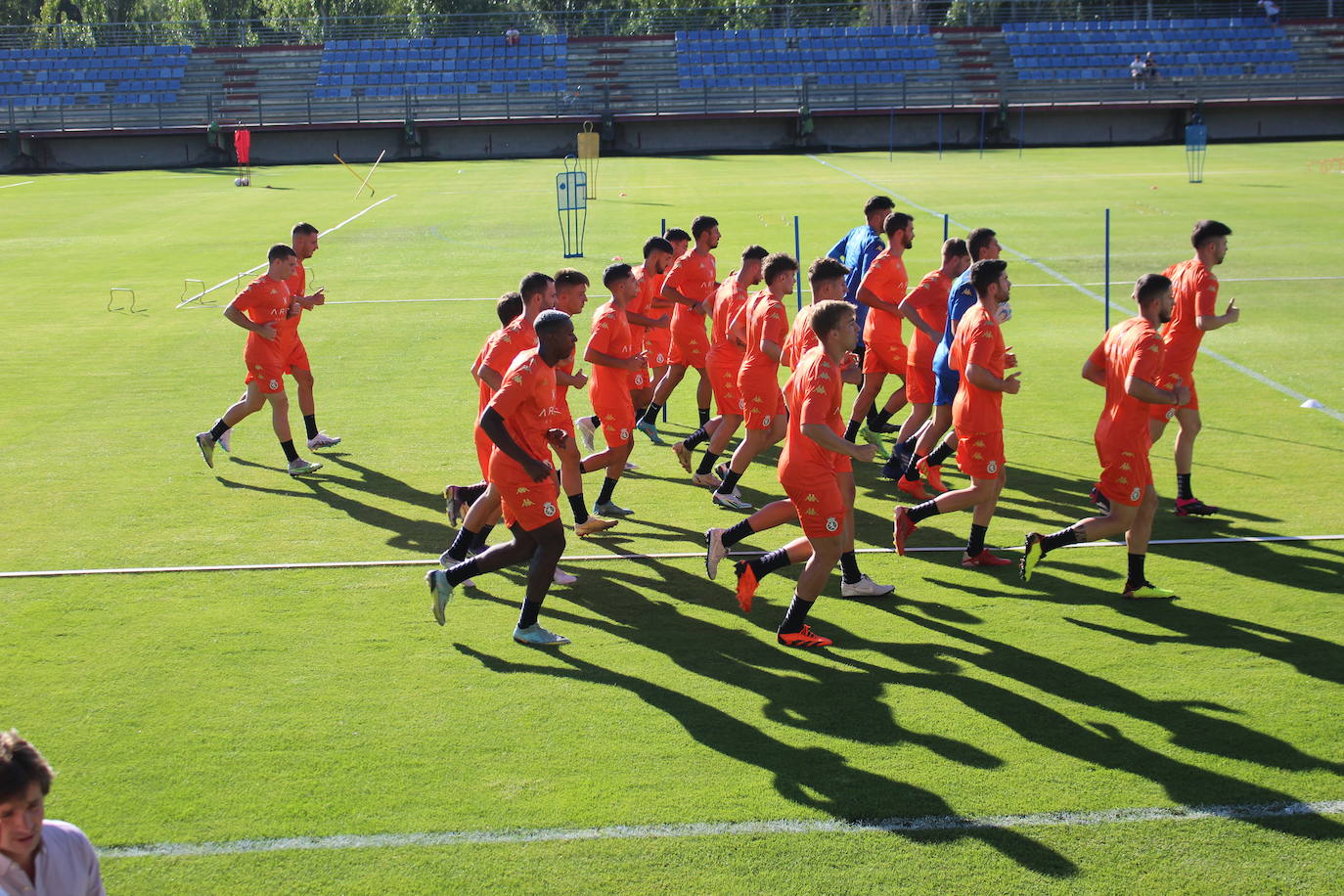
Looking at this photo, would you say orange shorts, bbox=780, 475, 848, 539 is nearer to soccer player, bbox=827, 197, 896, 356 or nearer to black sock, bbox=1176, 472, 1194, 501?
black sock, bbox=1176, 472, 1194, 501

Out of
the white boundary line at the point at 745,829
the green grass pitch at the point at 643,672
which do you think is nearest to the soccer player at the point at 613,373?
the green grass pitch at the point at 643,672

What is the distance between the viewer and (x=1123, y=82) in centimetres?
5309

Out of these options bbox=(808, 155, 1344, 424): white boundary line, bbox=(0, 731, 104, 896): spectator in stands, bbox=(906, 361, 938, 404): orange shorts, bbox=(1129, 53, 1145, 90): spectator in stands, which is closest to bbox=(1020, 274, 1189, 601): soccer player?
bbox=(906, 361, 938, 404): orange shorts

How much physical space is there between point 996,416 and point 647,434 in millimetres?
4752

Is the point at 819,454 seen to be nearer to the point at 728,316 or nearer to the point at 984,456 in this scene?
the point at 984,456

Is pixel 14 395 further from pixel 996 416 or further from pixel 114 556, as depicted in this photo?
pixel 996 416

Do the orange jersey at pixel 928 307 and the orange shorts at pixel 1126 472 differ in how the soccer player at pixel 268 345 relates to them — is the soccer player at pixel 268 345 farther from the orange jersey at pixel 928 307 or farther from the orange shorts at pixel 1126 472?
the orange shorts at pixel 1126 472

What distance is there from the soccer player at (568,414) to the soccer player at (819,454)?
1.30 meters

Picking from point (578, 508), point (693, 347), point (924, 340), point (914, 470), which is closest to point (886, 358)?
point (924, 340)

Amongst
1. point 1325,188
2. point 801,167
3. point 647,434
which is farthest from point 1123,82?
point 647,434

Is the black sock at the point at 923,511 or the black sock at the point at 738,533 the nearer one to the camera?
the black sock at the point at 738,533

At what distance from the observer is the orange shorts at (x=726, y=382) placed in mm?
10273

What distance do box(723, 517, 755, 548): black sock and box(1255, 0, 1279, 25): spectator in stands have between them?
59788 millimetres

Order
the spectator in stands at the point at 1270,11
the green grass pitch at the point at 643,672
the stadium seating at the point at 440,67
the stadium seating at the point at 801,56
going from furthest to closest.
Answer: the spectator in stands at the point at 1270,11 → the stadium seating at the point at 801,56 → the stadium seating at the point at 440,67 → the green grass pitch at the point at 643,672
